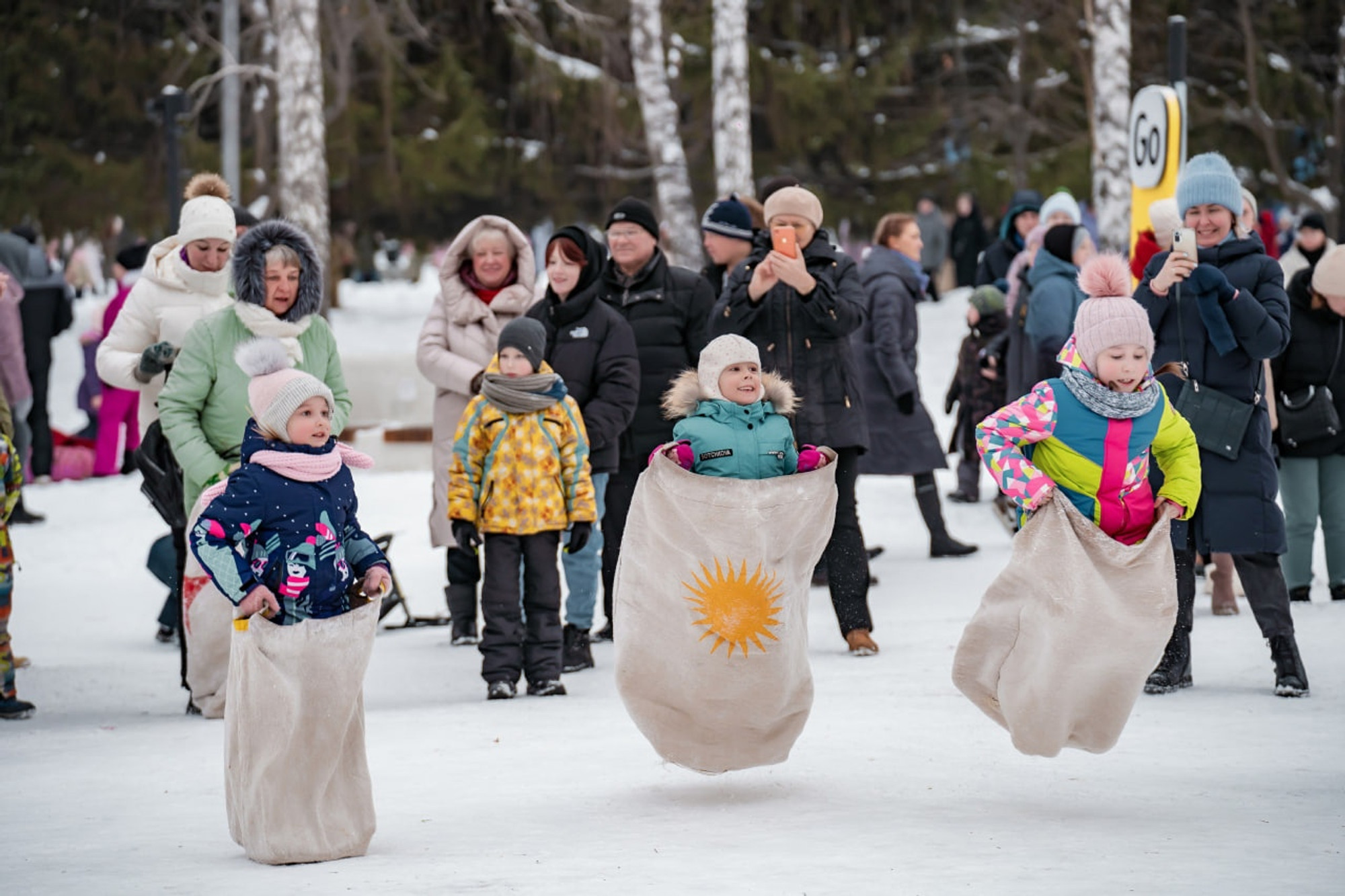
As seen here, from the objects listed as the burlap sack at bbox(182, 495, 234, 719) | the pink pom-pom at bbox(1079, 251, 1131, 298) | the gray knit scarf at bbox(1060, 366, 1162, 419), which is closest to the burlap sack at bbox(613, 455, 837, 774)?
the gray knit scarf at bbox(1060, 366, 1162, 419)

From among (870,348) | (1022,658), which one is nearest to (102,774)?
(1022,658)

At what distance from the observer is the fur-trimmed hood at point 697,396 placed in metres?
6.21

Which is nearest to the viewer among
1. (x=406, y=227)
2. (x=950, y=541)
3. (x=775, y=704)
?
(x=775, y=704)

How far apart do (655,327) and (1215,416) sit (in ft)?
9.00

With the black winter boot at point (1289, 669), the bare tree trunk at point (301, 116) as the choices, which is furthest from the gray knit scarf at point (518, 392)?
the bare tree trunk at point (301, 116)

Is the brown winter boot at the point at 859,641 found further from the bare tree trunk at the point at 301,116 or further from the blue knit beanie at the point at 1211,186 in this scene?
the bare tree trunk at the point at 301,116

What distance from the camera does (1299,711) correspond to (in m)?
7.09

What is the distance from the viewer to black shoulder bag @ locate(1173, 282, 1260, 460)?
24.3ft

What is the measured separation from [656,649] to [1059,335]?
5.31 meters

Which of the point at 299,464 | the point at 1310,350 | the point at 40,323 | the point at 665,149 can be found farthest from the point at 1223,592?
the point at 665,149

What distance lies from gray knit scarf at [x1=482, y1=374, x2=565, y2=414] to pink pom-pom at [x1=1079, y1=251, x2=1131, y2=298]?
2418mm

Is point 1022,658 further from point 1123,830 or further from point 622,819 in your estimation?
point 622,819

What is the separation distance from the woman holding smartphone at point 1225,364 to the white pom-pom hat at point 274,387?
11.3 ft

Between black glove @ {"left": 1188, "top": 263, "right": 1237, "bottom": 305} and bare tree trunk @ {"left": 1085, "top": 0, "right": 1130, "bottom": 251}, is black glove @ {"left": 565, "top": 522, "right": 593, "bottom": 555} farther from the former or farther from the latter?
bare tree trunk @ {"left": 1085, "top": 0, "right": 1130, "bottom": 251}
